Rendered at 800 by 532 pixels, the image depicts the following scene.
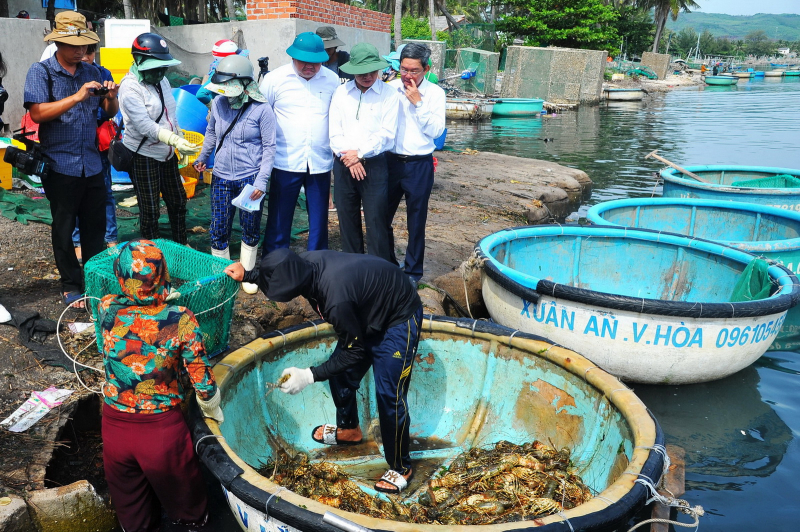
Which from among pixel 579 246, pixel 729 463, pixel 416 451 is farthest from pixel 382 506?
pixel 579 246

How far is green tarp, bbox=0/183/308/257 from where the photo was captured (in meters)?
5.88

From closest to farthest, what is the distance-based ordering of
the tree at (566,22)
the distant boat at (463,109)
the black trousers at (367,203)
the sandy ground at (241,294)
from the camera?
the sandy ground at (241,294)
the black trousers at (367,203)
the distant boat at (463,109)
the tree at (566,22)

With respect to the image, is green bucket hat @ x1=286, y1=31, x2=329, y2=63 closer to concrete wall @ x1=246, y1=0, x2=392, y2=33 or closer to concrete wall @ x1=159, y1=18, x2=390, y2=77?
concrete wall @ x1=159, y1=18, x2=390, y2=77

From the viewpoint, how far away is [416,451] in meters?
4.15

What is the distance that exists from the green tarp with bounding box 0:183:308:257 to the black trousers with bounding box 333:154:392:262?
1225 mm

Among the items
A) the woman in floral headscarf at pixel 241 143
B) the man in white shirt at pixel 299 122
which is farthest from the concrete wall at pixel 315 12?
the woman in floral headscarf at pixel 241 143

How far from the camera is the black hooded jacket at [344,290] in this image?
294 centimetres

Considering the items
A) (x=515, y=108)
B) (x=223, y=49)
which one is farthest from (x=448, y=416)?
(x=515, y=108)

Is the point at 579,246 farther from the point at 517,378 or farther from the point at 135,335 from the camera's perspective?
the point at 135,335

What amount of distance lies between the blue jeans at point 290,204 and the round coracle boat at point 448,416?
1.06m

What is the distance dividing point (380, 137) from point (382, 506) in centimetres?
264

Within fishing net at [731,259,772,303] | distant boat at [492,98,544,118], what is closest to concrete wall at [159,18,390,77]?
fishing net at [731,259,772,303]

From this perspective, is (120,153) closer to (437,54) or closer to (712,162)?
(712,162)

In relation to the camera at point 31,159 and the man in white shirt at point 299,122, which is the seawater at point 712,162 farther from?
the camera at point 31,159
